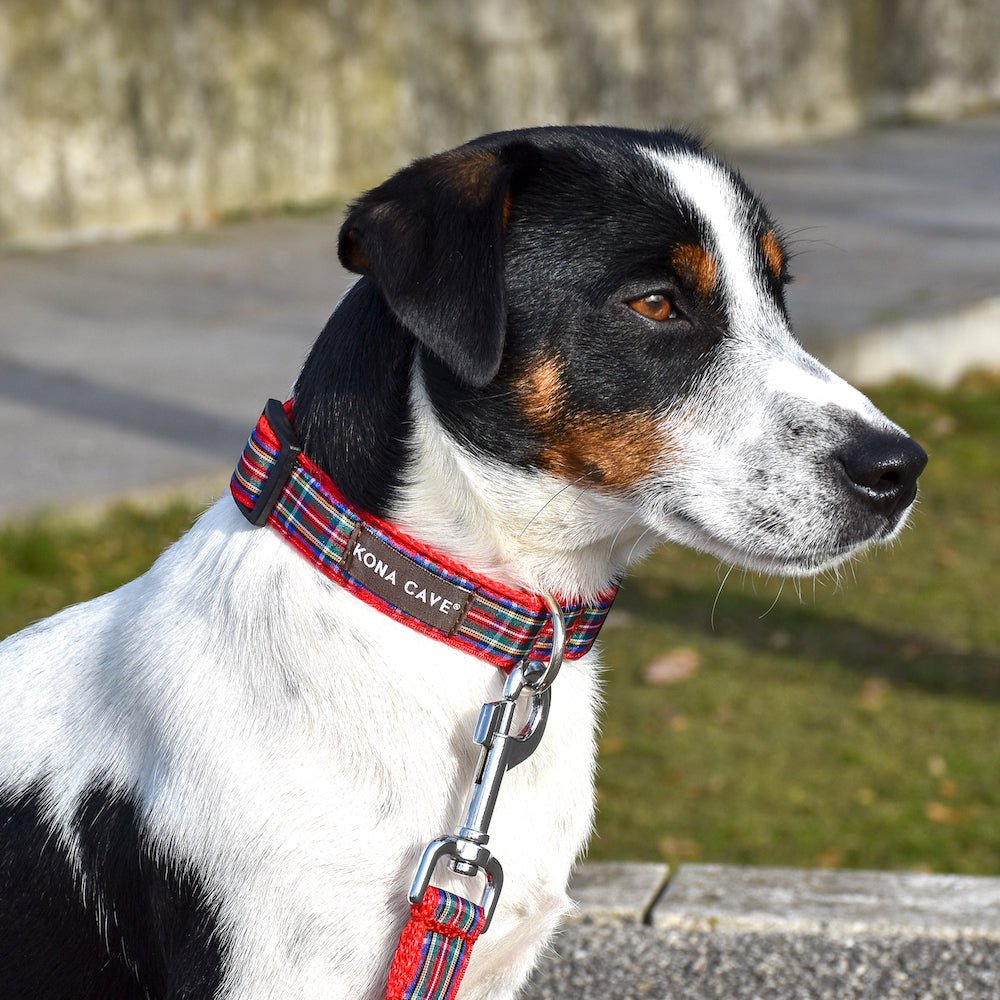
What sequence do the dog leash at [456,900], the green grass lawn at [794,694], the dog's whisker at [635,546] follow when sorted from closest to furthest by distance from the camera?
the dog leash at [456,900]
the dog's whisker at [635,546]
the green grass lawn at [794,694]

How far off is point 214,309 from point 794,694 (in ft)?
18.2

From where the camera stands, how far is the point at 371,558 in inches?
92.1

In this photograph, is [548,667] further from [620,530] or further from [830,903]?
[830,903]

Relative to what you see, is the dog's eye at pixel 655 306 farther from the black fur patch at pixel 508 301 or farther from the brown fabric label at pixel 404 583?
the brown fabric label at pixel 404 583

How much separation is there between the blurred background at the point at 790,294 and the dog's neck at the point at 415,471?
1379mm

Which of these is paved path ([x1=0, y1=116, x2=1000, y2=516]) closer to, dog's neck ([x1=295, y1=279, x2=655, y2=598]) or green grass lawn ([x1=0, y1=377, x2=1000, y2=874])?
green grass lawn ([x1=0, y1=377, x2=1000, y2=874])

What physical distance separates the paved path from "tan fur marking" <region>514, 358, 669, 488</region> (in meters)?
3.03

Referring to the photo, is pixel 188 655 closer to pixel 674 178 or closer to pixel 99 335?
pixel 674 178

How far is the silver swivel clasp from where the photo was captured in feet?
7.30

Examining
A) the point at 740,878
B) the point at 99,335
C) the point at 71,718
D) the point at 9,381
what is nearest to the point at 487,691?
the point at 71,718

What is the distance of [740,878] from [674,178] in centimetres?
198

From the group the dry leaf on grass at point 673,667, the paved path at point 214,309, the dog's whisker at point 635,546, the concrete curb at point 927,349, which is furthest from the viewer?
the concrete curb at point 927,349

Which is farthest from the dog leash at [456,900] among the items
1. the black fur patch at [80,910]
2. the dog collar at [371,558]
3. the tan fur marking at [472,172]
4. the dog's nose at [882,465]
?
the tan fur marking at [472,172]

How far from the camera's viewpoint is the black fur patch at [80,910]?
236cm
